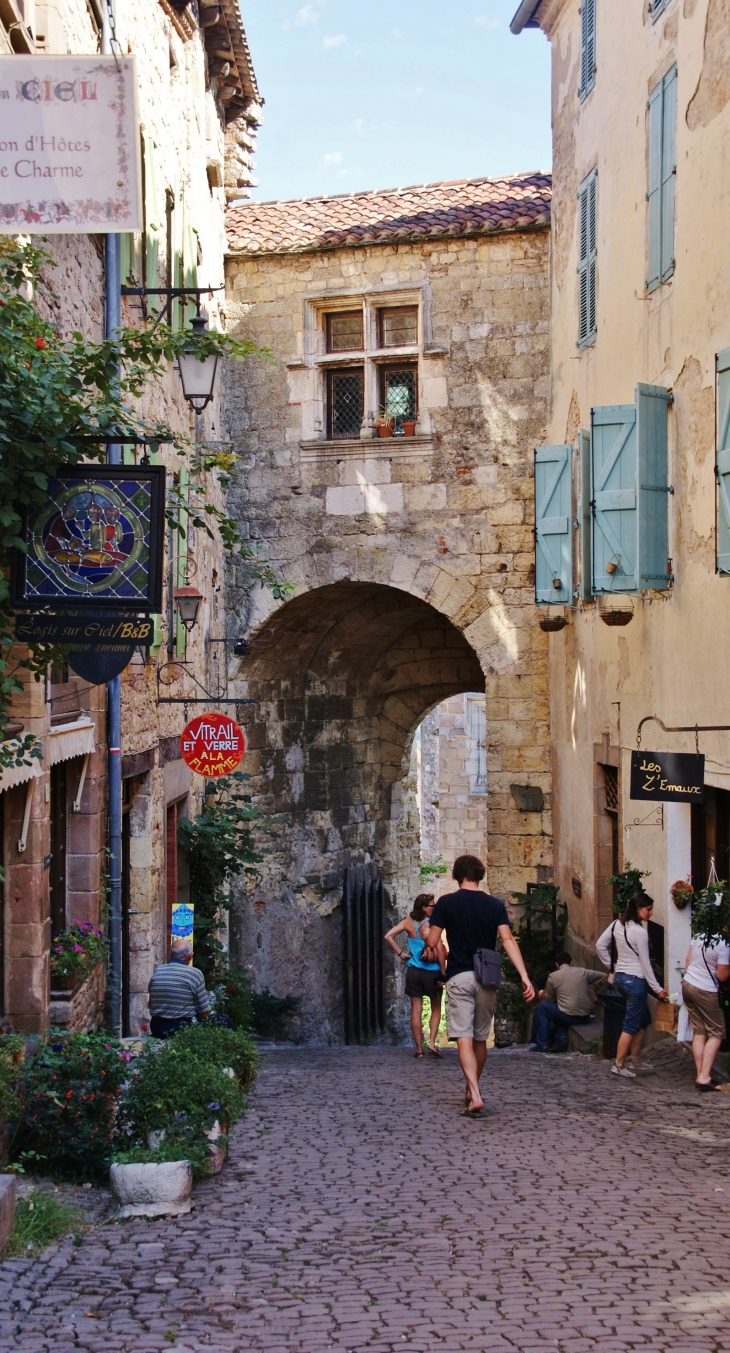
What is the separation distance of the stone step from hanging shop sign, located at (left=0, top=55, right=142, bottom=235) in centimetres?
770

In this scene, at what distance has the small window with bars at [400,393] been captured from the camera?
1417cm

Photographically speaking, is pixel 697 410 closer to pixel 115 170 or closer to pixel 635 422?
pixel 635 422

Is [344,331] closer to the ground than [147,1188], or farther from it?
farther from it

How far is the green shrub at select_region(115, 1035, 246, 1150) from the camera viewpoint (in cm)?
574

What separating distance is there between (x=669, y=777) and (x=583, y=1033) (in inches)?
128

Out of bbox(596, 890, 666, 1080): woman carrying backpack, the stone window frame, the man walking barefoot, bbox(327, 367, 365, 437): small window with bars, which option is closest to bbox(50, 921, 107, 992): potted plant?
the man walking barefoot

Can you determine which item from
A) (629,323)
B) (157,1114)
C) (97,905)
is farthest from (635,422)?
(157,1114)

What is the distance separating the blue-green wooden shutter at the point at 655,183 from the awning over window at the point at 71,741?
5024 millimetres

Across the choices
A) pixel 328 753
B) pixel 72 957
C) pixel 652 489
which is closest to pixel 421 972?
pixel 72 957

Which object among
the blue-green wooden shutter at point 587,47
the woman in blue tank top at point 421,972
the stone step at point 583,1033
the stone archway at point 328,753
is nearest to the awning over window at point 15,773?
the woman in blue tank top at point 421,972

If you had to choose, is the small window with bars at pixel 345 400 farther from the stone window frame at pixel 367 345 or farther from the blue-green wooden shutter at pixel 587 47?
the blue-green wooden shutter at pixel 587 47

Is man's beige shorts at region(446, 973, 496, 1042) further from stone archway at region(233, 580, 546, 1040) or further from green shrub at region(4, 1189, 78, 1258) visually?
stone archway at region(233, 580, 546, 1040)

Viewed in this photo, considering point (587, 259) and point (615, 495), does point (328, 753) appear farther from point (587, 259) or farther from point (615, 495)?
point (615, 495)

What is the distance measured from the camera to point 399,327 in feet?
46.7
